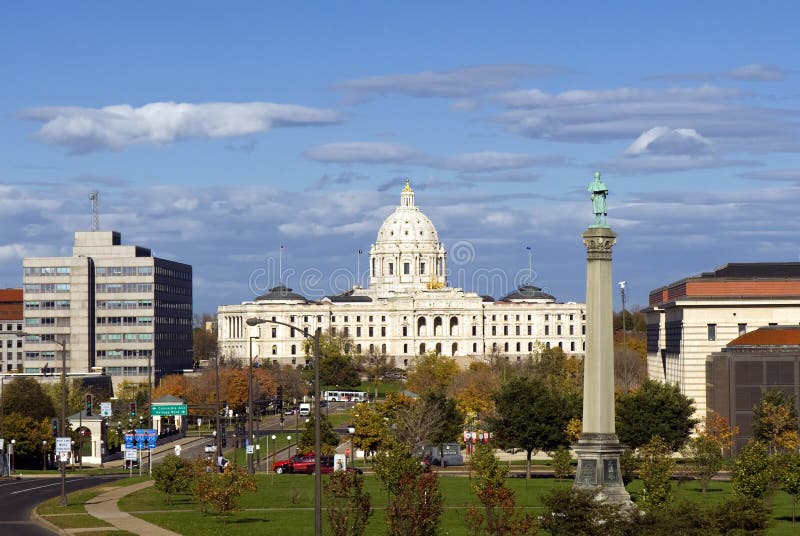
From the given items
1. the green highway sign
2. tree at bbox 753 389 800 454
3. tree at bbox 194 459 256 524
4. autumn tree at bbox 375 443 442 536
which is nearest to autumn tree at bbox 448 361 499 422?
the green highway sign

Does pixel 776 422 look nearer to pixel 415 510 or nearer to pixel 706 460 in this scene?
pixel 706 460

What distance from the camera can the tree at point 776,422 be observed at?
8731 centimetres

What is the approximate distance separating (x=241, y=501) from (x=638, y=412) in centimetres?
2994

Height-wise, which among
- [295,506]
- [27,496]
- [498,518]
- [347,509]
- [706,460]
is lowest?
[27,496]

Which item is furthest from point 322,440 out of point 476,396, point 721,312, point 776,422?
point 476,396

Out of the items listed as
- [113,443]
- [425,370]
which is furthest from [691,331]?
[425,370]

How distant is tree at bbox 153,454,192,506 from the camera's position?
67156 millimetres

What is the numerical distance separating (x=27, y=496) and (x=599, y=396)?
34100mm

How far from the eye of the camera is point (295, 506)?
6581cm

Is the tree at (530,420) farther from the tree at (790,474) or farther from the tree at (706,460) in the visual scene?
the tree at (790,474)

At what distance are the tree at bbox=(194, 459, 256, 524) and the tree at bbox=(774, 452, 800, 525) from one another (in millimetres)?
20312

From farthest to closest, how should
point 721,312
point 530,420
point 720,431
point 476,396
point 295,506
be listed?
point 476,396, point 721,312, point 530,420, point 720,431, point 295,506

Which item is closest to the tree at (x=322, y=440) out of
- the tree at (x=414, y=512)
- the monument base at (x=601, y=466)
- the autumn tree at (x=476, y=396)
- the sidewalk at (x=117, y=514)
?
the sidewalk at (x=117, y=514)

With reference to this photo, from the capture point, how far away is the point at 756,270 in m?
118
